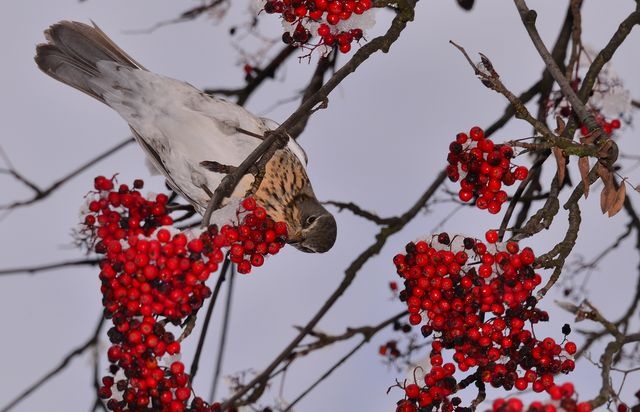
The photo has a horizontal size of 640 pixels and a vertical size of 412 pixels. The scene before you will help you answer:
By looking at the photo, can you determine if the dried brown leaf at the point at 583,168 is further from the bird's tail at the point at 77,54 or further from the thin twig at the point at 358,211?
the bird's tail at the point at 77,54

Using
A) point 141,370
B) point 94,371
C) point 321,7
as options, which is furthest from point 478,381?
point 94,371

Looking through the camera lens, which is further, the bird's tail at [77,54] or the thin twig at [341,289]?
the bird's tail at [77,54]

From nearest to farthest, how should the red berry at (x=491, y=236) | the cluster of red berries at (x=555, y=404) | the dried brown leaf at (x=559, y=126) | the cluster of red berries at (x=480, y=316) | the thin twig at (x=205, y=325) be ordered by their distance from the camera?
the cluster of red berries at (x=555, y=404)
the cluster of red berries at (x=480, y=316)
the red berry at (x=491, y=236)
the dried brown leaf at (x=559, y=126)
the thin twig at (x=205, y=325)

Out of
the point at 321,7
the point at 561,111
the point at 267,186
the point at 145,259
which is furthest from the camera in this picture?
the point at 561,111

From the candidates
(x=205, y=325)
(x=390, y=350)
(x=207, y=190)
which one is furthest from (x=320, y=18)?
(x=390, y=350)

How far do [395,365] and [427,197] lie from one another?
992 millimetres

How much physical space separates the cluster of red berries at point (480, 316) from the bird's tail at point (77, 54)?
2033 millimetres

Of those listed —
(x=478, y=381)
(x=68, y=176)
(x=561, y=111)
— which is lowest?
(x=478, y=381)

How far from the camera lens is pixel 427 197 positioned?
3795 mm

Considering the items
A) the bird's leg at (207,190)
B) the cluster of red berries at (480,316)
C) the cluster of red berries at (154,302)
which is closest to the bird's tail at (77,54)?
the bird's leg at (207,190)

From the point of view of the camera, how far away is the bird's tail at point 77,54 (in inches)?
145

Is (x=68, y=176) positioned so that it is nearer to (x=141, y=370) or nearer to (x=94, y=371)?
(x=94, y=371)

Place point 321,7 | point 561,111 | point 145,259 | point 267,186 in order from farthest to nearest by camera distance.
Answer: point 561,111 < point 267,186 < point 321,7 < point 145,259

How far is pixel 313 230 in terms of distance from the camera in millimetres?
3414
